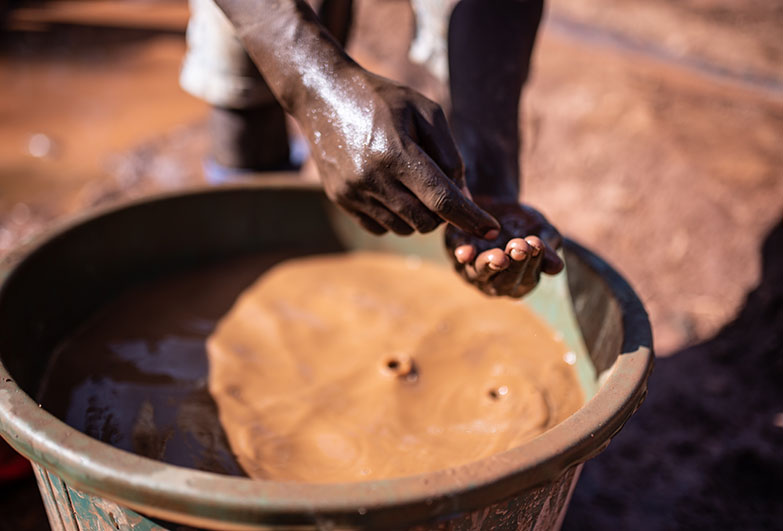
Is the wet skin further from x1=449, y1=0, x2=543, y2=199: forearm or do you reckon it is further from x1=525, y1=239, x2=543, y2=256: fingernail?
x1=449, y1=0, x2=543, y2=199: forearm

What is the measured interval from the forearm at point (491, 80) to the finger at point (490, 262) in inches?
11.8

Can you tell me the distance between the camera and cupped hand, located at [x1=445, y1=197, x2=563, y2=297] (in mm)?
1207

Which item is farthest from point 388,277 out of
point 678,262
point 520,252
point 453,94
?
point 678,262

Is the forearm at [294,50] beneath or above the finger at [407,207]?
above

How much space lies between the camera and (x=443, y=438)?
51.1 inches

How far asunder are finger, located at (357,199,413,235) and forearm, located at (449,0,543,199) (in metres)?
0.34

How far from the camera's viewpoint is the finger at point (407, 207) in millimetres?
1152

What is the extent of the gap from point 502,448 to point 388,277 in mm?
698

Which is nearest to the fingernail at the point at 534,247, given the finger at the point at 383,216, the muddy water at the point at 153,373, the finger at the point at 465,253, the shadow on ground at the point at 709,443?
the finger at the point at 465,253

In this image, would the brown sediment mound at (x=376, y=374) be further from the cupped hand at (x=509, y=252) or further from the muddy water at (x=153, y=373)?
the cupped hand at (x=509, y=252)

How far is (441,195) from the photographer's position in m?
1.13

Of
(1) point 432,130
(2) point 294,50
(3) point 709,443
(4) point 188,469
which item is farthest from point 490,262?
(3) point 709,443

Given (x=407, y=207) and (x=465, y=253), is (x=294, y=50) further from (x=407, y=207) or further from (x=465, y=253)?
(x=465, y=253)

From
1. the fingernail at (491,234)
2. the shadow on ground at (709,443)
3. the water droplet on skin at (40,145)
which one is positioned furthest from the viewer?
the water droplet on skin at (40,145)
